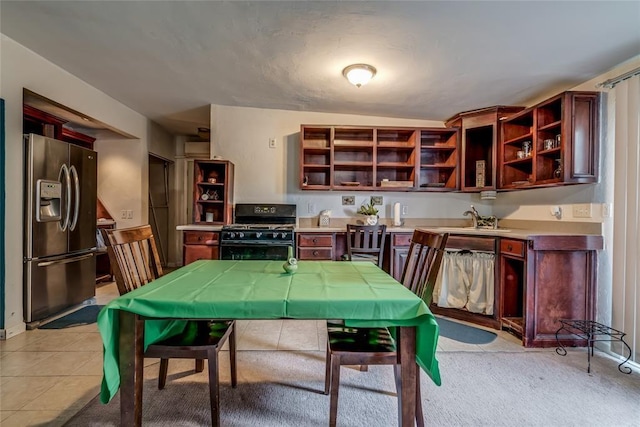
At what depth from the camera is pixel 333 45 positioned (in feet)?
7.34

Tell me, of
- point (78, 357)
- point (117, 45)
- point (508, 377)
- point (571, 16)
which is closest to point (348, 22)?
point (571, 16)

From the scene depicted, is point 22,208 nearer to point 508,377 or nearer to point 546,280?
point 508,377

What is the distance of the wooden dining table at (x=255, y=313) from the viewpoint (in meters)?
1.15

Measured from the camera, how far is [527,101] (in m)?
3.19

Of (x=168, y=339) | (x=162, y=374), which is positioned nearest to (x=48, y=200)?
(x=162, y=374)

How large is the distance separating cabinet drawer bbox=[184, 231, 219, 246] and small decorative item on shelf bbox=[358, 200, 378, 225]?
179 cm

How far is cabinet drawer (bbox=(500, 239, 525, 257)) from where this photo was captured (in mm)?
2457

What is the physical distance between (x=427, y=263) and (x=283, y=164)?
272 cm

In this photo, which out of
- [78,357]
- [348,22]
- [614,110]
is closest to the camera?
[348,22]

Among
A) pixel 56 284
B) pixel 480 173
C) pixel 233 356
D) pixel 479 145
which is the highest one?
pixel 479 145

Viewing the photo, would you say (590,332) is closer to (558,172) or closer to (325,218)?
(558,172)

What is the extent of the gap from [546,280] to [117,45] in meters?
4.02

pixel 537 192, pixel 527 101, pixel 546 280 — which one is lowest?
pixel 546 280

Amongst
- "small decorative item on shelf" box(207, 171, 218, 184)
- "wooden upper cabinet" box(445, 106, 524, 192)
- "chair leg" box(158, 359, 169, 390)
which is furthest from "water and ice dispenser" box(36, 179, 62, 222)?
"wooden upper cabinet" box(445, 106, 524, 192)
